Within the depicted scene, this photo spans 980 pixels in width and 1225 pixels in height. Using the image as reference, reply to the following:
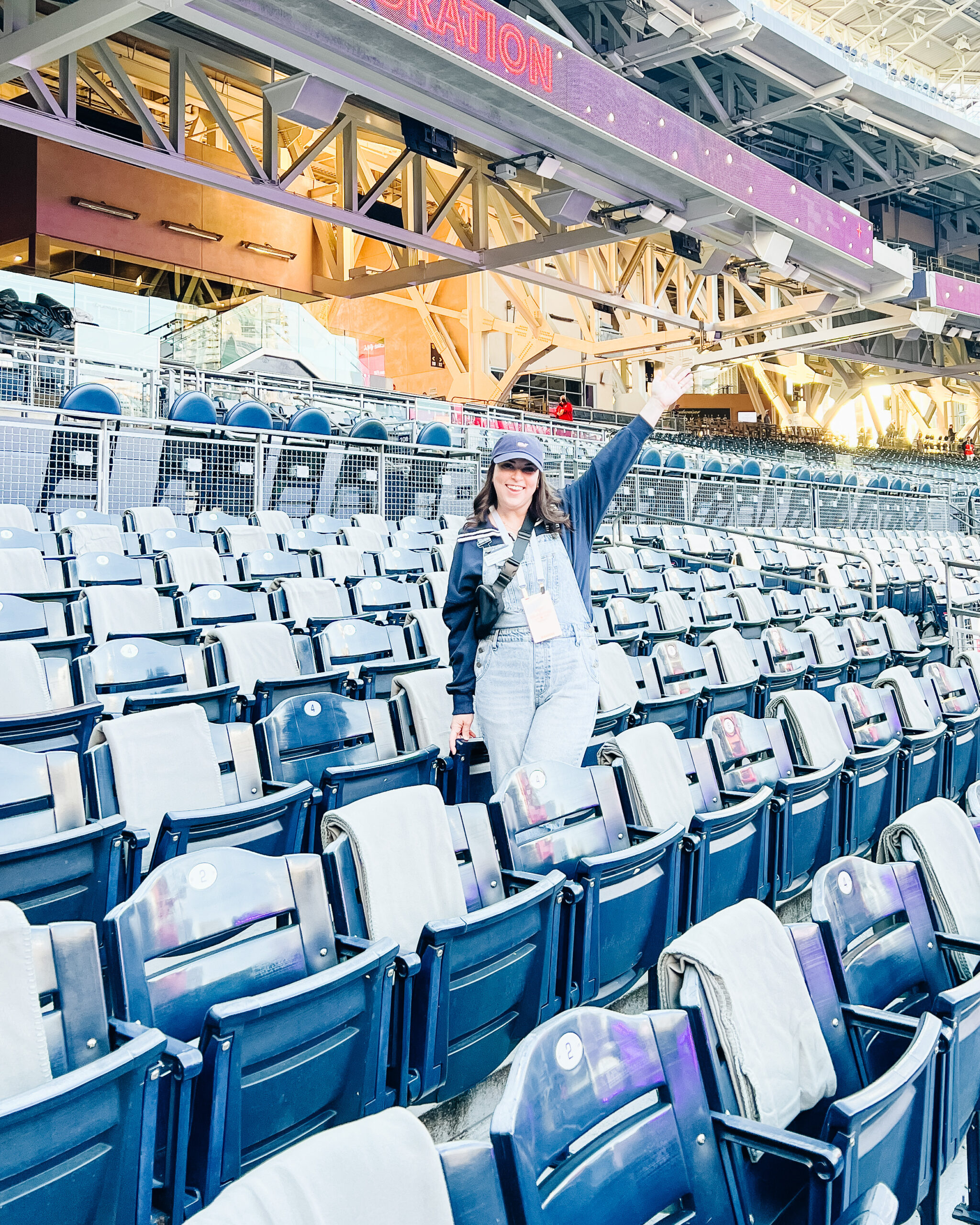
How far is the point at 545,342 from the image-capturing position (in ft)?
76.4

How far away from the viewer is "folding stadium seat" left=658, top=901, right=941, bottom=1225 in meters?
1.56

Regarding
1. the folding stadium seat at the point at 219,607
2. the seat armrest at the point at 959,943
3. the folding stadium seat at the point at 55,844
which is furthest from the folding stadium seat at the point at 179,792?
the folding stadium seat at the point at 219,607

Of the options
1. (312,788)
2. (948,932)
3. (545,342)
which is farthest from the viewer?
(545,342)

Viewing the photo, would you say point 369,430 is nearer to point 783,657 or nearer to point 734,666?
point 783,657

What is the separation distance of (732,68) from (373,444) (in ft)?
30.7

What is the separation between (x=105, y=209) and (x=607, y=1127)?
60.8 feet

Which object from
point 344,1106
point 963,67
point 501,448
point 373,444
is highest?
point 963,67

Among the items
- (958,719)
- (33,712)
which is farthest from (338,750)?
(958,719)

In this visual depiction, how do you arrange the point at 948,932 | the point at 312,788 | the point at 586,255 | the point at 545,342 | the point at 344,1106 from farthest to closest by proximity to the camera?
the point at 545,342 < the point at 586,255 < the point at 312,788 < the point at 948,932 < the point at 344,1106

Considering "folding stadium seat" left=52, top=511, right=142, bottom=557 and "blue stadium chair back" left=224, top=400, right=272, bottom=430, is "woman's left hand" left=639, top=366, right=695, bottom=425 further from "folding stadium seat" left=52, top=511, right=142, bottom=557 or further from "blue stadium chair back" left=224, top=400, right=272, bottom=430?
"blue stadium chair back" left=224, top=400, right=272, bottom=430

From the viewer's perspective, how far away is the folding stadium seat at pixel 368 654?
4270 mm

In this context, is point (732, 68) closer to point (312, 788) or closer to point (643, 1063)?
point (312, 788)

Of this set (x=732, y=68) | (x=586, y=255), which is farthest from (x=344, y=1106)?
(x=586, y=255)

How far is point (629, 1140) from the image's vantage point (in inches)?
57.6
